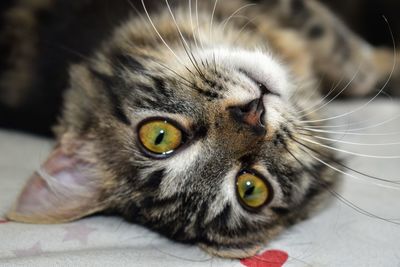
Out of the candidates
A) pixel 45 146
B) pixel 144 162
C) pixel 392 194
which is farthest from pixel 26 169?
pixel 392 194

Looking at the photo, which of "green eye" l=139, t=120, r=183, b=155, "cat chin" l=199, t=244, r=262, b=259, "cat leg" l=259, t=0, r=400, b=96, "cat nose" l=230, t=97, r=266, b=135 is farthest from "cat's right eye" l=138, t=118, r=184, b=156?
"cat leg" l=259, t=0, r=400, b=96

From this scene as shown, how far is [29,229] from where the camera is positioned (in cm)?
139

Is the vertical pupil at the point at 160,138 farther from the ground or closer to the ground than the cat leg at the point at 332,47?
closer to the ground

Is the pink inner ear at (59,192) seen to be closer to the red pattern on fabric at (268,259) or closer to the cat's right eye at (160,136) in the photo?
the cat's right eye at (160,136)

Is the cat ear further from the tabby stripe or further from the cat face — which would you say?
the tabby stripe

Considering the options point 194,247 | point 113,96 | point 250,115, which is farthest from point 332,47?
point 194,247

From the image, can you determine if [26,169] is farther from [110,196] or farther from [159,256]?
[159,256]

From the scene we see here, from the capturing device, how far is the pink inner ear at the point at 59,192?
1465 millimetres

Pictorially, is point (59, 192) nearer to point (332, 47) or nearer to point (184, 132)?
point (184, 132)

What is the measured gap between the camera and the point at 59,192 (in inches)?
60.4

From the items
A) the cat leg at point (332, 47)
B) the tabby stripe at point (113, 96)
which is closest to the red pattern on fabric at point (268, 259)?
the tabby stripe at point (113, 96)

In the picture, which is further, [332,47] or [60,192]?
[332,47]

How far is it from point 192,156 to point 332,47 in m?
1.07

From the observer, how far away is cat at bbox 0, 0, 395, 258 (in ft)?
4.60
